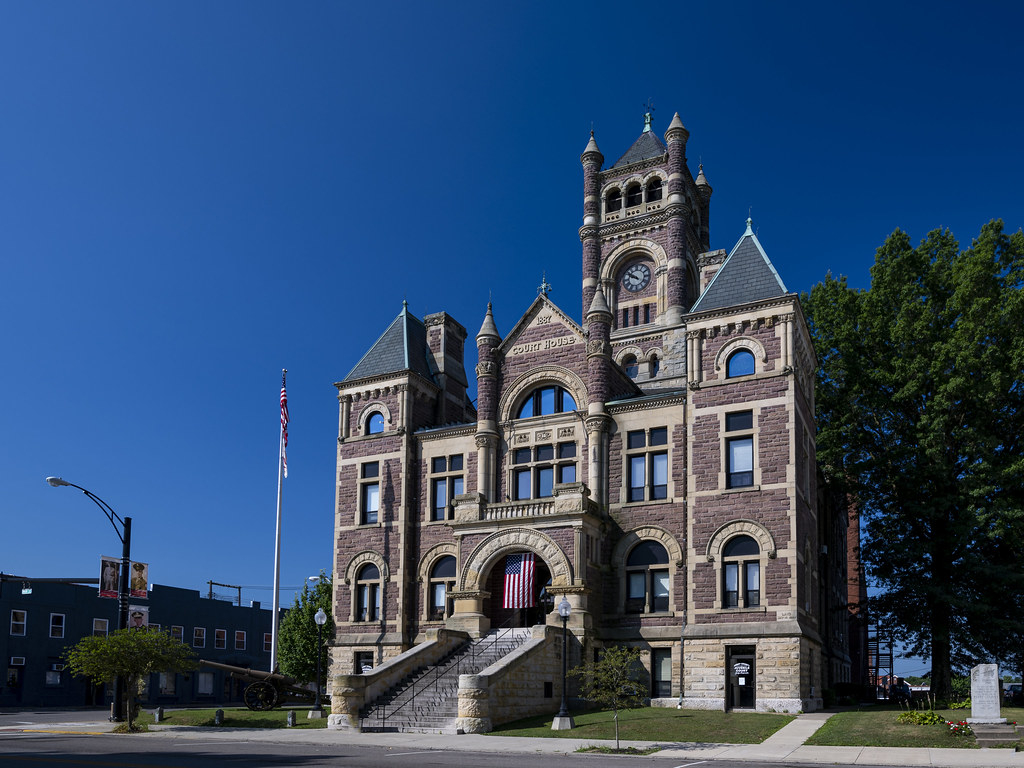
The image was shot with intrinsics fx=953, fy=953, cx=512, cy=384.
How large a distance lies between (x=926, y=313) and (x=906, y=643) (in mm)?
14653

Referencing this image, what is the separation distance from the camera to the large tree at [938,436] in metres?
→ 38.5

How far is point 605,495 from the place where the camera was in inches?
1529

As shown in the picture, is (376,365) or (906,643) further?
(376,365)

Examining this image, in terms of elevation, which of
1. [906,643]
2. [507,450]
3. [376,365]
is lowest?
[906,643]

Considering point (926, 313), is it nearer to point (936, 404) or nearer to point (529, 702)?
point (936, 404)

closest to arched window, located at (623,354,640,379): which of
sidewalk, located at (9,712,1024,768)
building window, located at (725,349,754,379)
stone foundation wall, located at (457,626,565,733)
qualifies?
building window, located at (725,349,754,379)

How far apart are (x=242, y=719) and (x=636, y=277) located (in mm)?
31274

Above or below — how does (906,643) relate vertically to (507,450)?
below

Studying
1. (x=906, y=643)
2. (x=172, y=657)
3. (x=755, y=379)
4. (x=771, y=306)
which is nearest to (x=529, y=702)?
(x=172, y=657)

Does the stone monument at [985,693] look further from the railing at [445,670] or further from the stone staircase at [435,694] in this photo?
the railing at [445,670]

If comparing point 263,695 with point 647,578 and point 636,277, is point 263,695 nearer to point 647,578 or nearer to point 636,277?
point 647,578

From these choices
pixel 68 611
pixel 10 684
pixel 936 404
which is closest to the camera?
pixel 936 404

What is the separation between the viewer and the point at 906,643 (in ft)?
139

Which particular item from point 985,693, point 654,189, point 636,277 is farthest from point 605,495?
point 654,189
